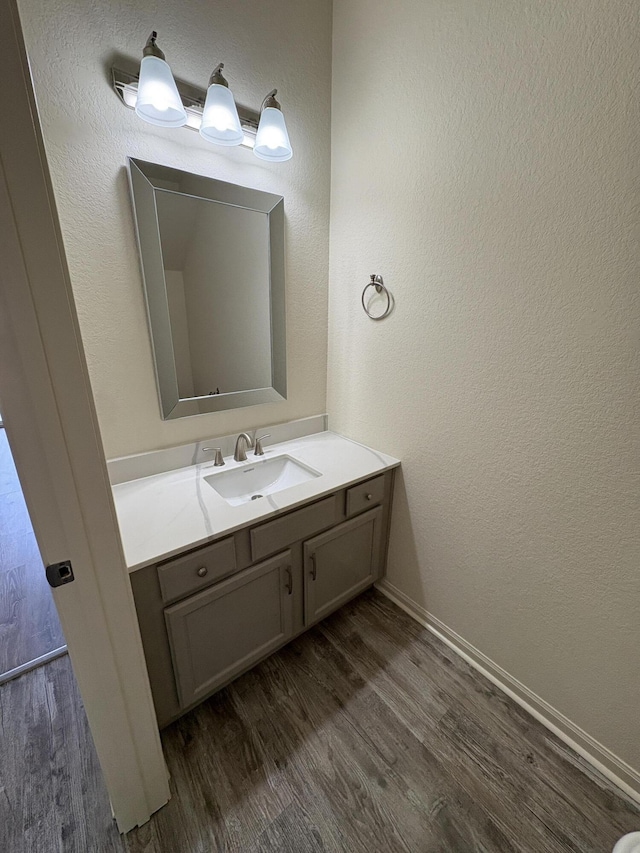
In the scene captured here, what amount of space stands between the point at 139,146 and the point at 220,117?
0.97ft

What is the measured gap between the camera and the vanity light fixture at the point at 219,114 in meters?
1.16

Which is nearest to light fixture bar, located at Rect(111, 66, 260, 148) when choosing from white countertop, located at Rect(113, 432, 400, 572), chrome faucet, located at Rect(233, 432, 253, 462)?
chrome faucet, located at Rect(233, 432, 253, 462)

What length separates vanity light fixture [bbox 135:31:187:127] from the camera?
104 centimetres

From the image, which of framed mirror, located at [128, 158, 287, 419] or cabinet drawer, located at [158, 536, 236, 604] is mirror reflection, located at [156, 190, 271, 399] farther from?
cabinet drawer, located at [158, 536, 236, 604]

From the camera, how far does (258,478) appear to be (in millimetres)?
1590

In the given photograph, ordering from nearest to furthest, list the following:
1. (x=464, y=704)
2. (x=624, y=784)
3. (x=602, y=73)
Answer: (x=602, y=73)
(x=624, y=784)
(x=464, y=704)

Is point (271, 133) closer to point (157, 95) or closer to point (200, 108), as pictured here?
point (200, 108)

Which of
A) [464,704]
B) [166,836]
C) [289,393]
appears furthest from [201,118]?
[464,704]

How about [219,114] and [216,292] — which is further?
[216,292]

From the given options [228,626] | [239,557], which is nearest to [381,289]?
[239,557]

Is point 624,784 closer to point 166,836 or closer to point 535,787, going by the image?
point 535,787

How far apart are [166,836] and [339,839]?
0.50 m

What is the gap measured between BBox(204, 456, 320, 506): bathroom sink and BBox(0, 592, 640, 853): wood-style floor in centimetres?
72

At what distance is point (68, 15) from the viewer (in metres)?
1.00
